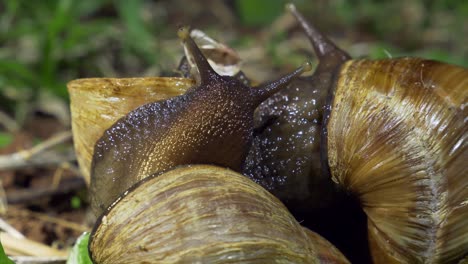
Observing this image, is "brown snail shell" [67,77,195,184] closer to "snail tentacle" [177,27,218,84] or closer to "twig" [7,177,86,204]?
"snail tentacle" [177,27,218,84]

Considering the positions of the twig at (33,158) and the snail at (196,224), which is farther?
the twig at (33,158)

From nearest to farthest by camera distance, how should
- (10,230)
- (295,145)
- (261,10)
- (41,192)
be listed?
(295,145), (10,230), (41,192), (261,10)

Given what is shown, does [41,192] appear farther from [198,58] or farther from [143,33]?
[143,33]

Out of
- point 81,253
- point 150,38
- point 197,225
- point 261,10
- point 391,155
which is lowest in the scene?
point 81,253

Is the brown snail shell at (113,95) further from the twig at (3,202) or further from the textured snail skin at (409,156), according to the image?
the twig at (3,202)

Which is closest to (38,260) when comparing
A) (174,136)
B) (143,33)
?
(174,136)

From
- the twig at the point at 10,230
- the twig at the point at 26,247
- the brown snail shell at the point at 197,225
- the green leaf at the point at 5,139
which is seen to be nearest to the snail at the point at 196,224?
the brown snail shell at the point at 197,225

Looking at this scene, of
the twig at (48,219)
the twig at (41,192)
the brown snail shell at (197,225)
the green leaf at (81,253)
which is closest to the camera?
the brown snail shell at (197,225)

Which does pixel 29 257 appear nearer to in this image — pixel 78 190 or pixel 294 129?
pixel 78 190
